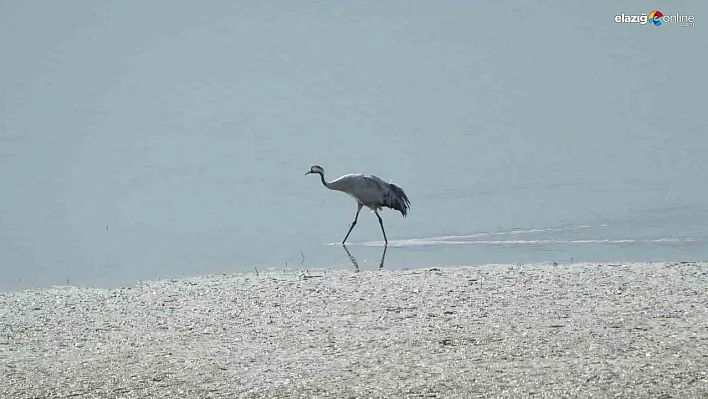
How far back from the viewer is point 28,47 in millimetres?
37500

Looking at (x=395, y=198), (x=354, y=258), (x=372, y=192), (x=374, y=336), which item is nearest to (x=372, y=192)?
(x=372, y=192)

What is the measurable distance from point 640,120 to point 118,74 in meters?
15.8

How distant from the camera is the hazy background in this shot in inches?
570

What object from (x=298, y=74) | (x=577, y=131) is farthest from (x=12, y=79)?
(x=577, y=131)

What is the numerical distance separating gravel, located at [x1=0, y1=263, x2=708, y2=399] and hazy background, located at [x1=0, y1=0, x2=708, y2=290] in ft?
8.70

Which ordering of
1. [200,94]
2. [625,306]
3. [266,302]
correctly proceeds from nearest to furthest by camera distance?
1. [625,306]
2. [266,302]
3. [200,94]

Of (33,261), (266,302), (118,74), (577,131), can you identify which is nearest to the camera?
(266,302)

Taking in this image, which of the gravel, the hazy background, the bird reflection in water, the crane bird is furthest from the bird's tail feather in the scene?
the gravel

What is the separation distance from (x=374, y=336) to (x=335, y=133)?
1838 cm

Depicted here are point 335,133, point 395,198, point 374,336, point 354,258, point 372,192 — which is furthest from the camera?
point 335,133

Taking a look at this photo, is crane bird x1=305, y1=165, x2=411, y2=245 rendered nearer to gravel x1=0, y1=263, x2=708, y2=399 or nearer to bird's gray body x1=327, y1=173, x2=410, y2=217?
A: bird's gray body x1=327, y1=173, x2=410, y2=217

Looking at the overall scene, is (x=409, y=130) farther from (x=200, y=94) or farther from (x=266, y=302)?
(x=266, y=302)

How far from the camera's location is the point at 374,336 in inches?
312

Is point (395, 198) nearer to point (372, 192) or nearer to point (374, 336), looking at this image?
point (372, 192)
